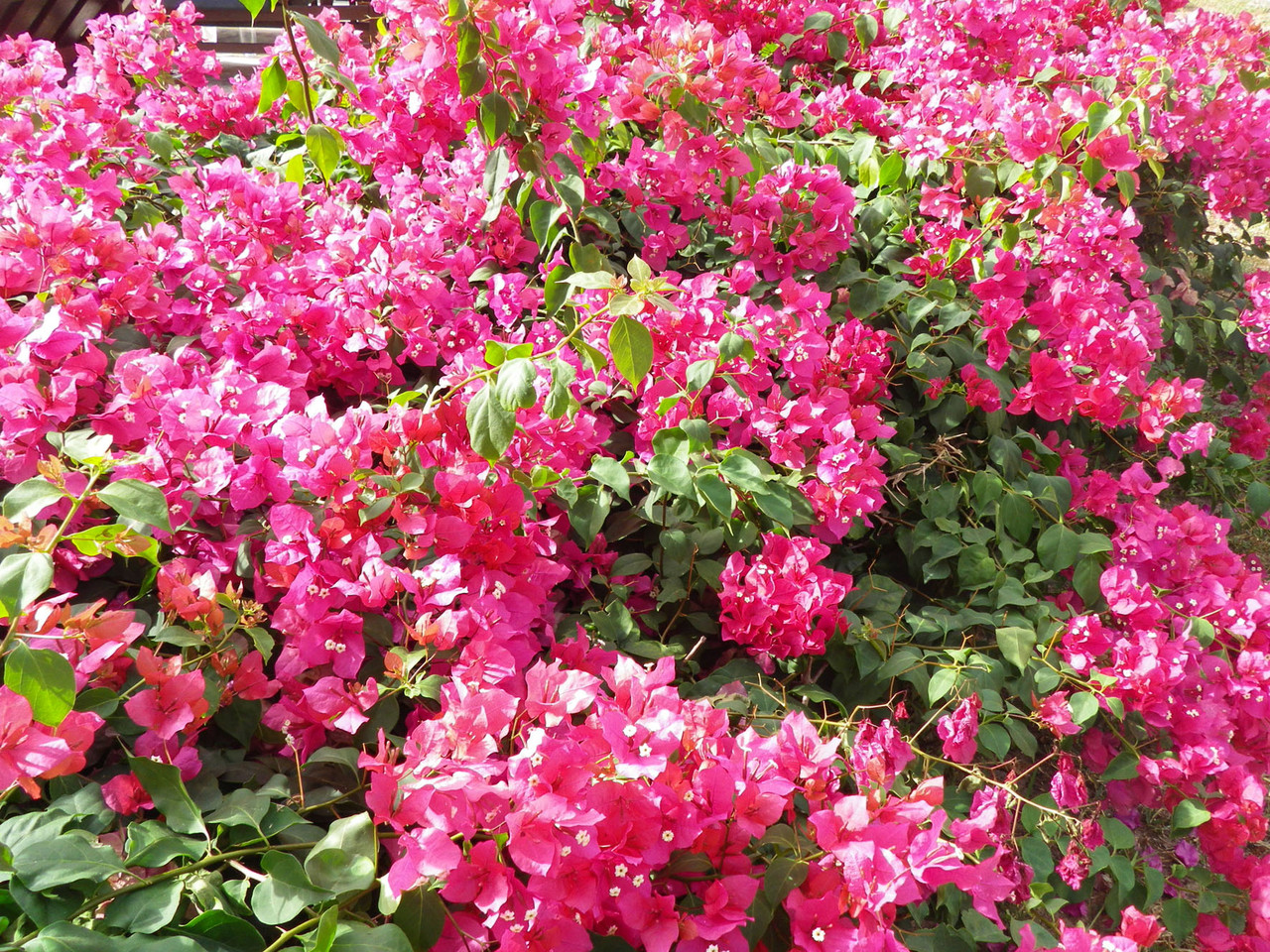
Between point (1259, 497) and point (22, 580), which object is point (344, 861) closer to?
point (22, 580)

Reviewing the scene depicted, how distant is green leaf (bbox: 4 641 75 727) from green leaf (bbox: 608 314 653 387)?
0.60m

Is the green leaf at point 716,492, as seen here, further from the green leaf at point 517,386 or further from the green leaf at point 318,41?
the green leaf at point 318,41

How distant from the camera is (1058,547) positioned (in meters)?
1.67

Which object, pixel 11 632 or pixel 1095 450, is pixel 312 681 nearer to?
pixel 11 632

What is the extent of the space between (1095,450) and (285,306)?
181cm

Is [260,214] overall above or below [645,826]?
above

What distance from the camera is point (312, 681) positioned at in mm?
1108

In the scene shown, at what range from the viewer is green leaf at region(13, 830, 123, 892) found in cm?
74

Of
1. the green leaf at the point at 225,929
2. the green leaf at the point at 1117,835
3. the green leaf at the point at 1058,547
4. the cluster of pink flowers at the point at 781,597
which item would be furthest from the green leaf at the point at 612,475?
the green leaf at the point at 1117,835

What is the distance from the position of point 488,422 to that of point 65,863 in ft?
1.81

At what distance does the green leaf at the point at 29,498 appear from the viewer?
2.77 ft

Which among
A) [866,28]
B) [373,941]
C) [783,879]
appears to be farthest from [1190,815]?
[866,28]

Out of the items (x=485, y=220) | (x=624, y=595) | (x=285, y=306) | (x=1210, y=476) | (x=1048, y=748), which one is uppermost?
(x=485, y=220)

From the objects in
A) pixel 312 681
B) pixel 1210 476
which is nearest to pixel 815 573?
pixel 312 681
